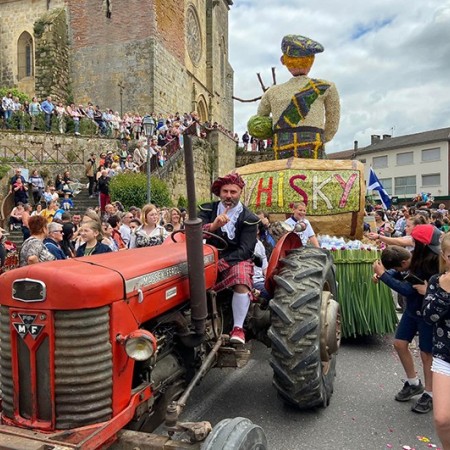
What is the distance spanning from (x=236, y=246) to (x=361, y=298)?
2156 millimetres

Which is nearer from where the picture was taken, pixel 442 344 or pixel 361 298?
pixel 442 344

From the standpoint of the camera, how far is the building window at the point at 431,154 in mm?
43406

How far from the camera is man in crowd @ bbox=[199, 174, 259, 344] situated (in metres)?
3.52

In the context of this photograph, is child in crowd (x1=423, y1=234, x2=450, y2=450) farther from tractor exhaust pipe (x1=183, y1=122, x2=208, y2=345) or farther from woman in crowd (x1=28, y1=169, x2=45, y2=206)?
woman in crowd (x1=28, y1=169, x2=45, y2=206)

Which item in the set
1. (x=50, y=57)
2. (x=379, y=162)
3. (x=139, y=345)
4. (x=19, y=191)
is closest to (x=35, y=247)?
(x=139, y=345)

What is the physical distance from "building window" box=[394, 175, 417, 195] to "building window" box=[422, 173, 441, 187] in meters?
0.97

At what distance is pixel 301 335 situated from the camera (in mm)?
3230

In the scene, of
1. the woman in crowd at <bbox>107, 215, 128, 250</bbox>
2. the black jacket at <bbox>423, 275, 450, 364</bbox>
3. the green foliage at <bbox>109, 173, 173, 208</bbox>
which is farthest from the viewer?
the green foliage at <bbox>109, 173, 173, 208</bbox>

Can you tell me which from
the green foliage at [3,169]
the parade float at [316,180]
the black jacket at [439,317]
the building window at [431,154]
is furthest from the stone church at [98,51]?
the building window at [431,154]

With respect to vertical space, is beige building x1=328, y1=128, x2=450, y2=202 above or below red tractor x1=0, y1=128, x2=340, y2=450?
above

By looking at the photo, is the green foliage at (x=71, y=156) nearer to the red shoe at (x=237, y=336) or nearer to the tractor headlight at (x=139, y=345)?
the red shoe at (x=237, y=336)

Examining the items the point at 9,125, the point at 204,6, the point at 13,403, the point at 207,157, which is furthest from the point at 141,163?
the point at 204,6

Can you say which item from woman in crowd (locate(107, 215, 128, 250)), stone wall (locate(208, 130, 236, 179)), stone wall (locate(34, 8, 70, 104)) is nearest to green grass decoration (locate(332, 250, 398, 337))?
woman in crowd (locate(107, 215, 128, 250))

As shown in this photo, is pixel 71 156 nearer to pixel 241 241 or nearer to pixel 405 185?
pixel 241 241
